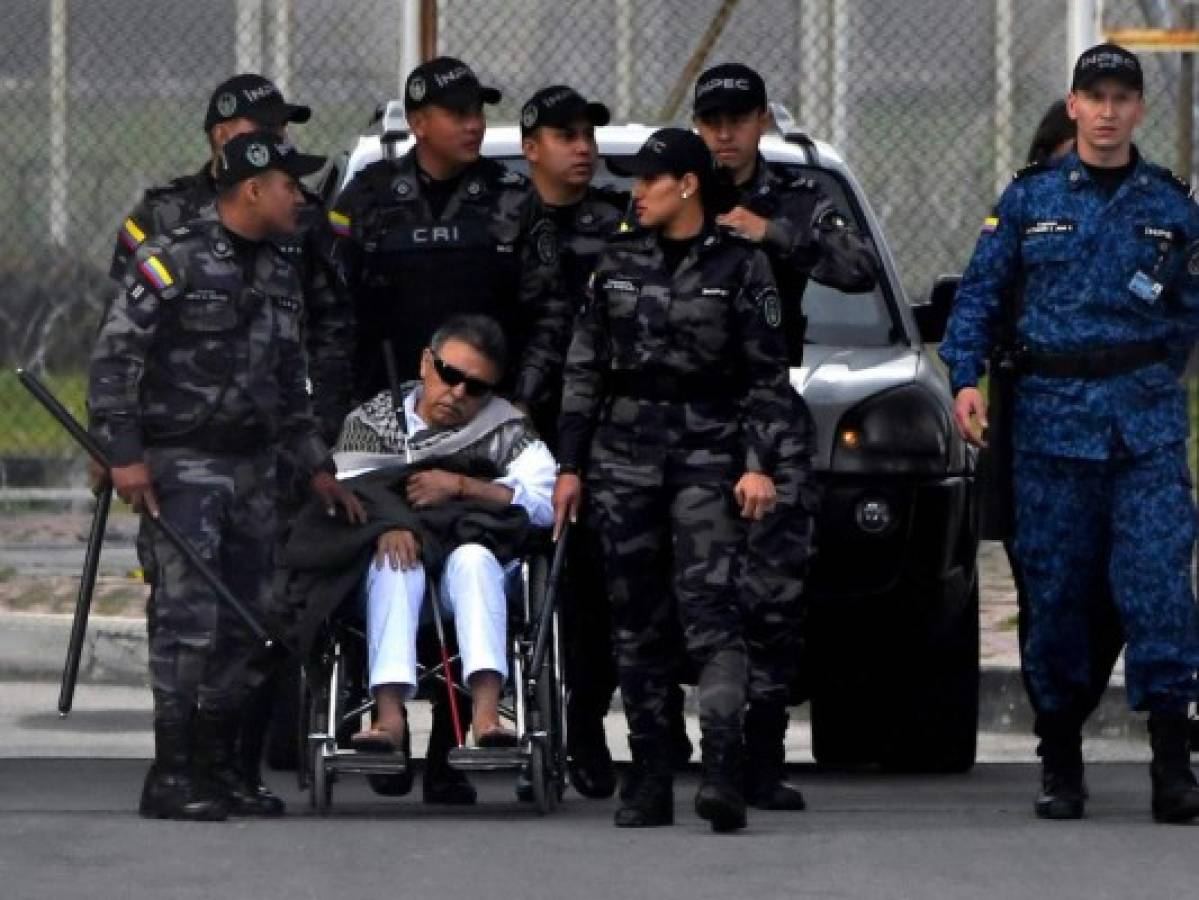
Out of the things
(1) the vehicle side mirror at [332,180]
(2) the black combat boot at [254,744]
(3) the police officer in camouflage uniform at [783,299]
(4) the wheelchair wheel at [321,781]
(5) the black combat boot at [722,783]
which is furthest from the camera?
(1) the vehicle side mirror at [332,180]

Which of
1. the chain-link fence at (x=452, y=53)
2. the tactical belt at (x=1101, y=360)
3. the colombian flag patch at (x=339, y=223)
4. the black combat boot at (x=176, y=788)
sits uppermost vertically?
the chain-link fence at (x=452, y=53)

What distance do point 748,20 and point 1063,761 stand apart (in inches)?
491

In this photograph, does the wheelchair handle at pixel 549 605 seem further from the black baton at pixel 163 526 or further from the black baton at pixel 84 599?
the black baton at pixel 84 599

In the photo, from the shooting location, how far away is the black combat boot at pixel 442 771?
10086 millimetres

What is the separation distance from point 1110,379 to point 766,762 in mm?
1273

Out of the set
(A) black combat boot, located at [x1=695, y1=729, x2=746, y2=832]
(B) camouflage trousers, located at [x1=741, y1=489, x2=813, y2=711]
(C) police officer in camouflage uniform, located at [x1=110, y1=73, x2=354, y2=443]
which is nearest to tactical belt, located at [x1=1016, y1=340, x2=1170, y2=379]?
(B) camouflage trousers, located at [x1=741, y1=489, x2=813, y2=711]

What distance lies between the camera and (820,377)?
10648 mm

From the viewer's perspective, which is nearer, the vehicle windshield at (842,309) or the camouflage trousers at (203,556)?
the camouflage trousers at (203,556)

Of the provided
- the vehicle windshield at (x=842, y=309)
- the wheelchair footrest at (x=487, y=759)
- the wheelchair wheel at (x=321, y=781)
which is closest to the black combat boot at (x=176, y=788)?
the wheelchair wheel at (x=321, y=781)

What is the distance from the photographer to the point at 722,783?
30.8ft

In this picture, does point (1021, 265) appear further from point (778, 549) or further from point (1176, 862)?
point (1176, 862)

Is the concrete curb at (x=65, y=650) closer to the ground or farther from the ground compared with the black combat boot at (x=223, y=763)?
farther from the ground

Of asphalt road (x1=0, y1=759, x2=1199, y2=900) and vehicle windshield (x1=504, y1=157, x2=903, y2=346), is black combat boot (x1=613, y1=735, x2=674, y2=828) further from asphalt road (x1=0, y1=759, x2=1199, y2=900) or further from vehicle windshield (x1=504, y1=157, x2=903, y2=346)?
vehicle windshield (x1=504, y1=157, x2=903, y2=346)

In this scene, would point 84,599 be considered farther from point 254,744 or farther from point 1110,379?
point 1110,379
